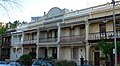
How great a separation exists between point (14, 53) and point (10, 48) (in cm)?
235

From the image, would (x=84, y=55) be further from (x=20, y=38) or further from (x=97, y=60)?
(x=20, y=38)

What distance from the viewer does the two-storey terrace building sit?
31.7 meters

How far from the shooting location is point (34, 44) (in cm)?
4656

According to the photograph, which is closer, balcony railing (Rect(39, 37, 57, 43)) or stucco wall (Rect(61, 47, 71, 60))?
stucco wall (Rect(61, 47, 71, 60))

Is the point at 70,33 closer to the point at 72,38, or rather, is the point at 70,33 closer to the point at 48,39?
the point at 72,38

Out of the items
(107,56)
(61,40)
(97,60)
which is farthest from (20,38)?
(107,56)

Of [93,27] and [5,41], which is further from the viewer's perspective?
[5,41]

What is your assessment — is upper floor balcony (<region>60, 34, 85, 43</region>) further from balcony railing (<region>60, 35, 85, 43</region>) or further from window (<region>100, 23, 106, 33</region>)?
window (<region>100, 23, 106, 33</region>)

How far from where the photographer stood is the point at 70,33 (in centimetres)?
3850

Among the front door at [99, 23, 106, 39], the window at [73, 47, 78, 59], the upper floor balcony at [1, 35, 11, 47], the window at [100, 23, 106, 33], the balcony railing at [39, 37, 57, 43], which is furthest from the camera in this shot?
the upper floor balcony at [1, 35, 11, 47]

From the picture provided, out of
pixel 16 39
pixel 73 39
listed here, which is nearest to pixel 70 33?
pixel 73 39

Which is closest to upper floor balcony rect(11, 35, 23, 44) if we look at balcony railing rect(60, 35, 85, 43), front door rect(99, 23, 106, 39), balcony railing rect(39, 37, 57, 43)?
balcony railing rect(39, 37, 57, 43)

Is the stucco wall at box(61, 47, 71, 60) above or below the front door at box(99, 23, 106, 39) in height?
below

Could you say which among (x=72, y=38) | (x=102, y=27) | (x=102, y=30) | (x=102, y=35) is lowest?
(x=72, y=38)
